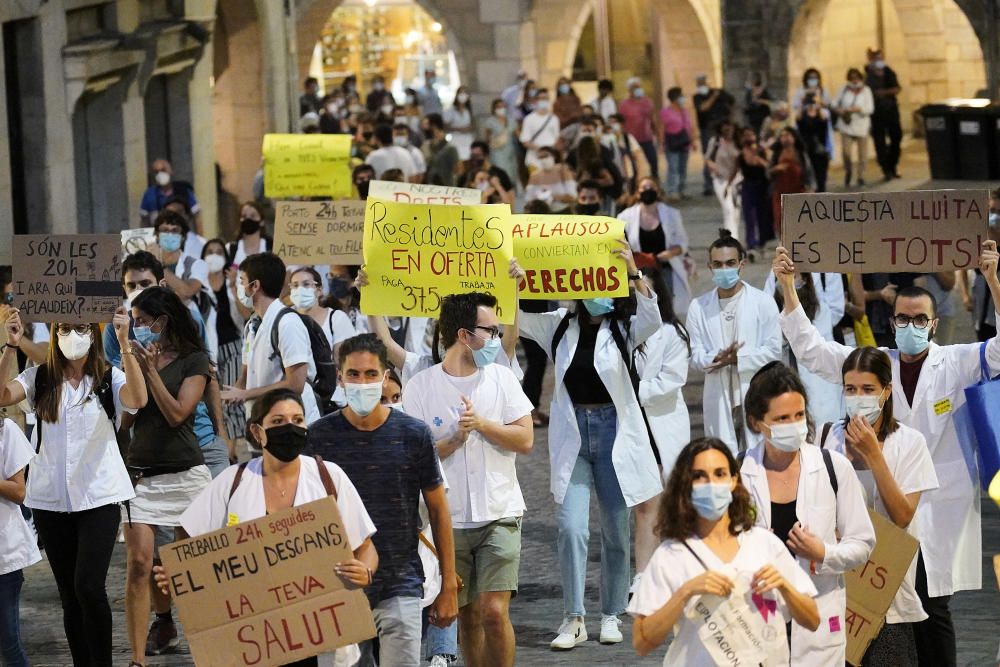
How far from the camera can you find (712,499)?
6285 mm

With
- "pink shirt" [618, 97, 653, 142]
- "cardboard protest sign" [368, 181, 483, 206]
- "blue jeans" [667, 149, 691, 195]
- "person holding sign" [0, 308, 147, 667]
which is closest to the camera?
"person holding sign" [0, 308, 147, 667]

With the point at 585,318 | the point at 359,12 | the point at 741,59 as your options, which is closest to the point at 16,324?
the point at 585,318

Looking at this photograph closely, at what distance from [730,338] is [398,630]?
4080 mm

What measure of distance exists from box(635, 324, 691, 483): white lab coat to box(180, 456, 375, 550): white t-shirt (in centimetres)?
320

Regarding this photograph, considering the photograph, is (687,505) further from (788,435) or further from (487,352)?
(487,352)

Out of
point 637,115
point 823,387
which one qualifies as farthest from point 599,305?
point 637,115

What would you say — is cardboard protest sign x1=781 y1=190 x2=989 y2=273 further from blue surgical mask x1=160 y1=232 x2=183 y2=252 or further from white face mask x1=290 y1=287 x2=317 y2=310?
blue surgical mask x1=160 y1=232 x2=183 y2=252

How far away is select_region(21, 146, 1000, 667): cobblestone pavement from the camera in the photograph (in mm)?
9391

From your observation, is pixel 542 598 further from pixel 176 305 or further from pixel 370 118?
pixel 370 118

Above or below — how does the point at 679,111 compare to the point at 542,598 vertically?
above

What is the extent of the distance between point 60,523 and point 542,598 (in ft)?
9.05

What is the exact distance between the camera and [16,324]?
9062 mm

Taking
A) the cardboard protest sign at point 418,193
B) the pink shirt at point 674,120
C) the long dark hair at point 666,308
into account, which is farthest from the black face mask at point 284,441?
the pink shirt at point 674,120

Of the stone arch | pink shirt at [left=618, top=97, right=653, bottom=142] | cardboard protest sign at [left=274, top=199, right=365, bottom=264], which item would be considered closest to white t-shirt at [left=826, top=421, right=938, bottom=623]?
cardboard protest sign at [left=274, top=199, right=365, bottom=264]
